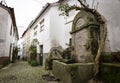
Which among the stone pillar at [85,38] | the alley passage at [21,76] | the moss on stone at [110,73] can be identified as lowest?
the alley passage at [21,76]

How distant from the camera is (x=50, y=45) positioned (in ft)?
35.4

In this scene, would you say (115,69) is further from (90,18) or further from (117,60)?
(90,18)

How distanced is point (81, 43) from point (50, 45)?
14.3ft

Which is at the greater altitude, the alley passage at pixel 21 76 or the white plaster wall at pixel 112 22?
the white plaster wall at pixel 112 22

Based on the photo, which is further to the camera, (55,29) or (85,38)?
(55,29)

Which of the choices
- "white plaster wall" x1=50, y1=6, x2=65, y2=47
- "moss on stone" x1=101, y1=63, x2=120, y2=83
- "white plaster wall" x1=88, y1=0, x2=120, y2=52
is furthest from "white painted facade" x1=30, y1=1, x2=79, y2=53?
"moss on stone" x1=101, y1=63, x2=120, y2=83

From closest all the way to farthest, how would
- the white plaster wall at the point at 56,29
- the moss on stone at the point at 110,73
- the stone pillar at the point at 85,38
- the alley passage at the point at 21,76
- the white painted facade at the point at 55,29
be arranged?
the moss on stone at the point at 110,73
the stone pillar at the point at 85,38
the alley passage at the point at 21,76
the white painted facade at the point at 55,29
the white plaster wall at the point at 56,29

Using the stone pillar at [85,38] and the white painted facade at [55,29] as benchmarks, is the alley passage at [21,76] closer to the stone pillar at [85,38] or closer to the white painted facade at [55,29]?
the stone pillar at [85,38]

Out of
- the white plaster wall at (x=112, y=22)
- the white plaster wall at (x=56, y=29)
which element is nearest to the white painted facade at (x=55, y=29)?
the white plaster wall at (x=56, y=29)

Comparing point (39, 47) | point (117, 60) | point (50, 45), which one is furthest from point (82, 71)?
point (39, 47)

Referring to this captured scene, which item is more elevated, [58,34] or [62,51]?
[58,34]

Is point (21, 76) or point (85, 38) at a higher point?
point (85, 38)

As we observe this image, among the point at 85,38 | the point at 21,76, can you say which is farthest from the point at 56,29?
the point at 21,76

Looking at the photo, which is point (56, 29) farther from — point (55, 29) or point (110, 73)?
point (110, 73)
